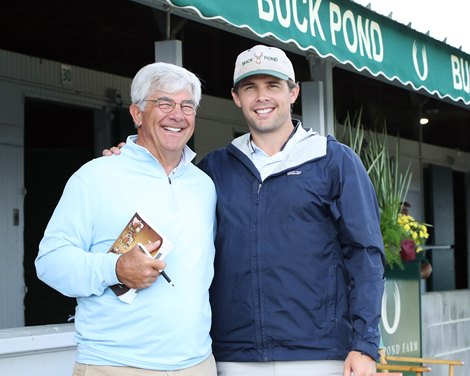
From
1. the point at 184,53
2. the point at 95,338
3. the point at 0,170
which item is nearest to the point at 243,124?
the point at 184,53

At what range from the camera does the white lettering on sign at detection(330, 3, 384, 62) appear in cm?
433

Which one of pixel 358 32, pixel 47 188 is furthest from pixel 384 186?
pixel 47 188

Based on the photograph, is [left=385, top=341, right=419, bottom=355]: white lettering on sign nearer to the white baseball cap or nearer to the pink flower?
the pink flower

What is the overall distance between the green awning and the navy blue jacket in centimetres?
104

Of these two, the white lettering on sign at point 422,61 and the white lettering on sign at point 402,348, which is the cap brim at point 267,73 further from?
the white lettering on sign at point 402,348

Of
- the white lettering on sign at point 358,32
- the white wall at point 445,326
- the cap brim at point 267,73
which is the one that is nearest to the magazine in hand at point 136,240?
the cap brim at point 267,73

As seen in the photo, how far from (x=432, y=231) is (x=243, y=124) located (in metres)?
3.87

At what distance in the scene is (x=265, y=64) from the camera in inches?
104

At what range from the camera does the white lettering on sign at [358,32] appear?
170 inches

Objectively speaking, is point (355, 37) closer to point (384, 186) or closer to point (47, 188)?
point (384, 186)

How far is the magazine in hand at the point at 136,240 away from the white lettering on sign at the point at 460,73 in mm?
3561

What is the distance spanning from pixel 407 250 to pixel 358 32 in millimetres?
1422

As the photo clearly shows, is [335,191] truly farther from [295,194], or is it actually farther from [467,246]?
[467,246]

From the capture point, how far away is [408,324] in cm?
526
